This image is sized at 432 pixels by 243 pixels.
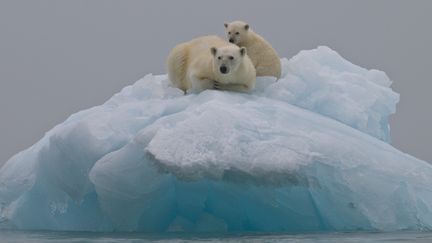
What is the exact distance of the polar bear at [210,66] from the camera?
40.2 ft

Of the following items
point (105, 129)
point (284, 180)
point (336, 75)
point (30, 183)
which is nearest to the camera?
point (284, 180)

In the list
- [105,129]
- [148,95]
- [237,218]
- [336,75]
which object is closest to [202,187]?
[237,218]

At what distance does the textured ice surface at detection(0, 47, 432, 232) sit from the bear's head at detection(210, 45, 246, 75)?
13.7 inches

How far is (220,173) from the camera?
Answer: 36.1 feet

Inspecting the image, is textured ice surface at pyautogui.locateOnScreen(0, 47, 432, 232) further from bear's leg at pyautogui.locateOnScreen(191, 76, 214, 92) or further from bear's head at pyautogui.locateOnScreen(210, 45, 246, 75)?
bear's head at pyautogui.locateOnScreen(210, 45, 246, 75)

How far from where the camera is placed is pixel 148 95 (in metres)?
13.7

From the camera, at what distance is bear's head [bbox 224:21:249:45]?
1356cm

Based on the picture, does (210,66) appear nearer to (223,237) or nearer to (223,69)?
(223,69)

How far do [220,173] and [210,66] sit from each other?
205 cm

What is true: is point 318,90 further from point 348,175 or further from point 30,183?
point 30,183

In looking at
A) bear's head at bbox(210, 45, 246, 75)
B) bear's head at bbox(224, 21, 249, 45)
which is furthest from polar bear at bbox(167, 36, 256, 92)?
bear's head at bbox(224, 21, 249, 45)

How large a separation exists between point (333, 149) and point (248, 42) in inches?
108

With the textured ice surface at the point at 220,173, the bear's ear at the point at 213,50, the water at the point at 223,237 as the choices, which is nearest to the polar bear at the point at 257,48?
the textured ice surface at the point at 220,173


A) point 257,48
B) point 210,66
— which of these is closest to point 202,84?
point 210,66
